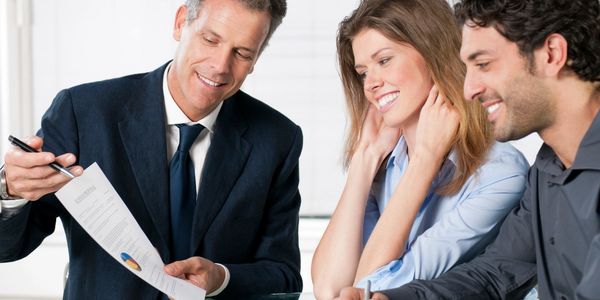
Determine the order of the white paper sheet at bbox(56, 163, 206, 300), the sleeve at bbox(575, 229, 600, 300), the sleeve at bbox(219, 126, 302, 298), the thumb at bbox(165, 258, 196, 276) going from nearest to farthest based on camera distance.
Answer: the sleeve at bbox(575, 229, 600, 300) → the white paper sheet at bbox(56, 163, 206, 300) → the thumb at bbox(165, 258, 196, 276) → the sleeve at bbox(219, 126, 302, 298)

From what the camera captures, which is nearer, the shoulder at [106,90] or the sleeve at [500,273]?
the sleeve at [500,273]

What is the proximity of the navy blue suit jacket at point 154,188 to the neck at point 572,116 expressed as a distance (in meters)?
0.94

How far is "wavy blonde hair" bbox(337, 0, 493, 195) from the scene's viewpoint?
2443 mm

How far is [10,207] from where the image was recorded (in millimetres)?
2266

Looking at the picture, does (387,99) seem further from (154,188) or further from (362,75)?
(154,188)

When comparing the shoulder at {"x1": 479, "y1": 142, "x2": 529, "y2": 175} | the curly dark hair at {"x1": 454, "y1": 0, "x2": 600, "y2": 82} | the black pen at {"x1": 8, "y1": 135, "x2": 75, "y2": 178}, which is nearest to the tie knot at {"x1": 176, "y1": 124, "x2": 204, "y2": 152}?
the black pen at {"x1": 8, "y1": 135, "x2": 75, "y2": 178}

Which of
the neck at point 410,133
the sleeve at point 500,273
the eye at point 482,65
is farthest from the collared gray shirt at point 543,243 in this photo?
the neck at point 410,133

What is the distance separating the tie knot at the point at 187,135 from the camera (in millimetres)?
2574

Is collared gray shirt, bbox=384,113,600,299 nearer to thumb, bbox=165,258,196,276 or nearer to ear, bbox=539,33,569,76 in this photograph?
ear, bbox=539,33,569,76

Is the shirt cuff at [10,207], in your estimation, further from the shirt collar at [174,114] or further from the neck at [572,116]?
the neck at [572,116]

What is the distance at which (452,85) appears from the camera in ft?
8.13

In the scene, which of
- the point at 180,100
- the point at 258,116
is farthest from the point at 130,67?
the point at 180,100

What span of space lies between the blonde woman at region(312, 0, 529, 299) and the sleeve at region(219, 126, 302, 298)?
0.14 m

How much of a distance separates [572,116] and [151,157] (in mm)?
1155
